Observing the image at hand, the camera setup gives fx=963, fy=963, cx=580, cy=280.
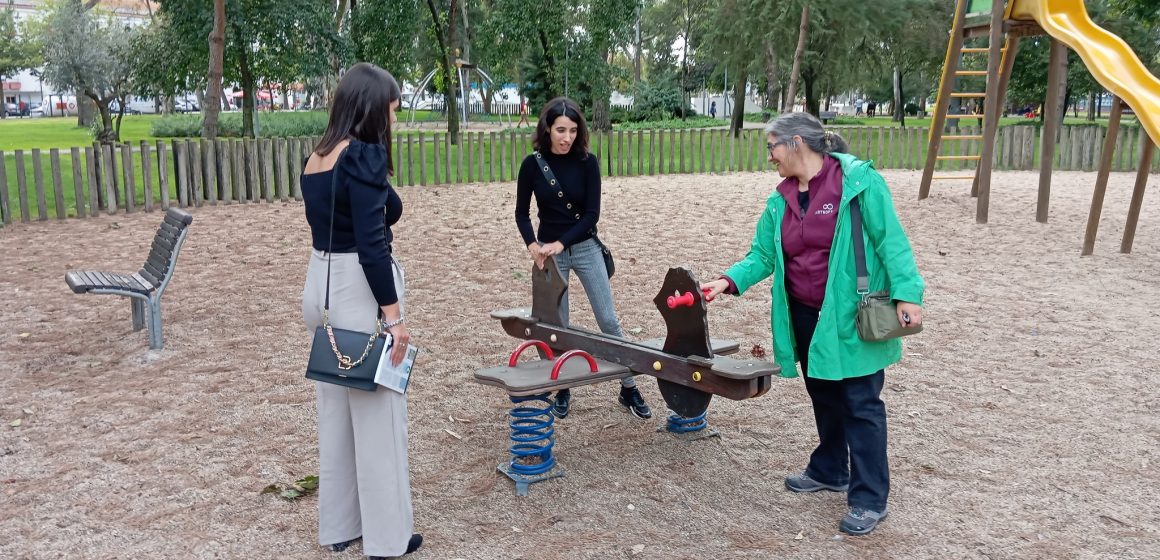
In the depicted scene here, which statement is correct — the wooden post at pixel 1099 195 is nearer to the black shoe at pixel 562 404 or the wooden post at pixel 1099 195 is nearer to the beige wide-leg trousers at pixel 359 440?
the black shoe at pixel 562 404

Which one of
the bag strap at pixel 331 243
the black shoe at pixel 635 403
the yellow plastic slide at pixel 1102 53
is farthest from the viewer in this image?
the yellow plastic slide at pixel 1102 53

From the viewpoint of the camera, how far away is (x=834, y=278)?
3744mm

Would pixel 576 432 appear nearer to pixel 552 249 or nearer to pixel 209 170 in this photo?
pixel 552 249

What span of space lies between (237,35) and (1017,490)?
1947 centimetres

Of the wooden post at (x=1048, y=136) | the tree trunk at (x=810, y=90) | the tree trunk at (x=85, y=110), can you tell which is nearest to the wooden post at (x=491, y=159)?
the wooden post at (x=1048, y=136)

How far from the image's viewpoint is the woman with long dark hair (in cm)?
321

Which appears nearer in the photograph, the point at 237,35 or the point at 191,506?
the point at 191,506

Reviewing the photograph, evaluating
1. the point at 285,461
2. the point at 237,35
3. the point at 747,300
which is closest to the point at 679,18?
the point at 237,35

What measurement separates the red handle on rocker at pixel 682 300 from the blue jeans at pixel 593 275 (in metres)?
0.79

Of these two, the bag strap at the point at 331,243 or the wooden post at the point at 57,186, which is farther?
the wooden post at the point at 57,186

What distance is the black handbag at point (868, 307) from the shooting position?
11.9 ft

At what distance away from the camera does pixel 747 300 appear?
26.8 ft

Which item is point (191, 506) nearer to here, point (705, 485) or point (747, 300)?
point (705, 485)

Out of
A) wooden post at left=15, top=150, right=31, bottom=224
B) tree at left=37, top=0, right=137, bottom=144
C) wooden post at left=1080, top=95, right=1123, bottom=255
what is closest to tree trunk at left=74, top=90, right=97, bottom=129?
tree at left=37, top=0, right=137, bottom=144
